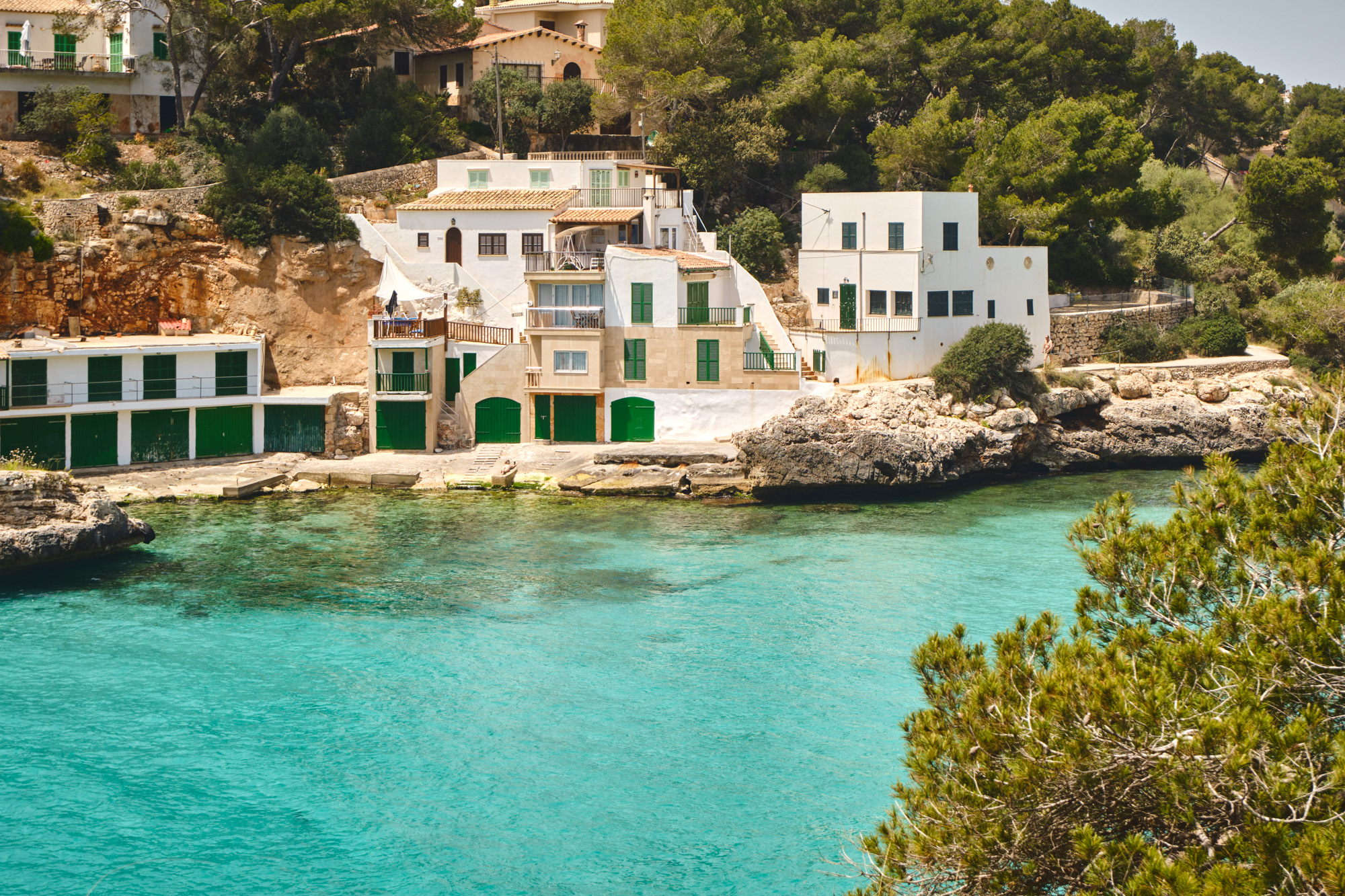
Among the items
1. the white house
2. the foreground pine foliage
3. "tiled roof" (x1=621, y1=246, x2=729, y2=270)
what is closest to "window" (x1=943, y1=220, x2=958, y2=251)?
the white house

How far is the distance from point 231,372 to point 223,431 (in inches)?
73.2

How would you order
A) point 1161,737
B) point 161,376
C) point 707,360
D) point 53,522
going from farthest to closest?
1. point 707,360
2. point 161,376
3. point 53,522
4. point 1161,737

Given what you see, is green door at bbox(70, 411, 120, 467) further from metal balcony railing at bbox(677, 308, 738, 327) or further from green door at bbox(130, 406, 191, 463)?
metal balcony railing at bbox(677, 308, 738, 327)

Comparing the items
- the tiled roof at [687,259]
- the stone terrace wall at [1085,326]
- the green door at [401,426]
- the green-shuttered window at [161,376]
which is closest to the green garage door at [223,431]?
the green-shuttered window at [161,376]

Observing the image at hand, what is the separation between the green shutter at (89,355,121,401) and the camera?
37.3 meters

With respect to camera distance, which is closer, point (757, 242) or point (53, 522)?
point (53, 522)

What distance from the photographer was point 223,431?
3978 centimetres

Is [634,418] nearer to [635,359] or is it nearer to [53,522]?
[635,359]

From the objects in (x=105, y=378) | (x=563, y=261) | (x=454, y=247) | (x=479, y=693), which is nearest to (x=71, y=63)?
(x=105, y=378)

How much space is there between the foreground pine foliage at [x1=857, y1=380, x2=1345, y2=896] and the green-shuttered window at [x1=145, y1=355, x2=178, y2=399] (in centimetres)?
3212

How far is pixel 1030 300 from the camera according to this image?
4425cm

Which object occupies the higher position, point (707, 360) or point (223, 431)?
point (707, 360)

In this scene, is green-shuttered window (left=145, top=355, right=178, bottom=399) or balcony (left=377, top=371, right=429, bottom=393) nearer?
green-shuttered window (left=145, top=355, right=178, bottom=399)

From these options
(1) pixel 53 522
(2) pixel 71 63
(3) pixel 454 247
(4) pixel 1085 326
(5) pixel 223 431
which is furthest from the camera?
(2) pixel 71 63
